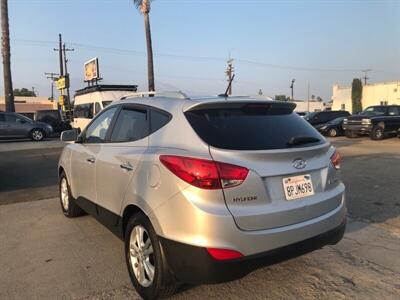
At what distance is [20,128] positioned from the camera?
23.3 metres

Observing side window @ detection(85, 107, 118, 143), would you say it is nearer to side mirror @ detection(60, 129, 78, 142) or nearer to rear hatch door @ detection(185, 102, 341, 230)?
side mirror @ detection(60, 129, 78, 142)

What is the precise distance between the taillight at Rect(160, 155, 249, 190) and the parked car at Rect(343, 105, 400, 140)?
20424 millimetres

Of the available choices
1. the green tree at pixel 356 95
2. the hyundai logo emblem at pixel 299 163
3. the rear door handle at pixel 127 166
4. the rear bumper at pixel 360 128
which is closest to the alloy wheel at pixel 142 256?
the rear door handle at pixel 127 166

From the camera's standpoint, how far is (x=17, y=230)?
5.78 metres

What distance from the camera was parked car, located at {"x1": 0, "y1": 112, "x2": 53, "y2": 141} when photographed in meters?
23.0

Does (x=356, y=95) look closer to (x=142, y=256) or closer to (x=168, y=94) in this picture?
(x=168, y=94)

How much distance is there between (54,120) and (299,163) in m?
29.0

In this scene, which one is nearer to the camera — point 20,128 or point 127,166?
point 127,166

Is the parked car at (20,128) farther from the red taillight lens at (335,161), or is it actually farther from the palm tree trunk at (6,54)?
the red taillight lens at (335,161)

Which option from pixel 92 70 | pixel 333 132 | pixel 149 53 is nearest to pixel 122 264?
pixel 333 132

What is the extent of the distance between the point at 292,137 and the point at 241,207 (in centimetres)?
87

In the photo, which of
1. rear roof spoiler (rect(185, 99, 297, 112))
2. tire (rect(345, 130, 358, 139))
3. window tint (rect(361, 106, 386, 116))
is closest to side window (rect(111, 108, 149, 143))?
rear roof spoiler (rect(185, 99, 297, 112))

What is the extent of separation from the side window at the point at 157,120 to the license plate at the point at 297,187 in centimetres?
114

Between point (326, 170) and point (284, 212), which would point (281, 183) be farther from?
point (326, 170)
